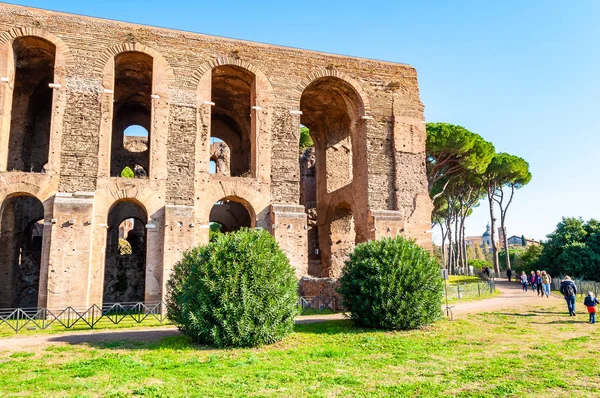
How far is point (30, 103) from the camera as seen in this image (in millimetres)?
17562

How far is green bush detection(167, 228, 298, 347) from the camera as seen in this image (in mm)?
8203

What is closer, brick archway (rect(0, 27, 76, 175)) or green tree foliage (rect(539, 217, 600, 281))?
brick archway (rect(0, 27, 76, 175))

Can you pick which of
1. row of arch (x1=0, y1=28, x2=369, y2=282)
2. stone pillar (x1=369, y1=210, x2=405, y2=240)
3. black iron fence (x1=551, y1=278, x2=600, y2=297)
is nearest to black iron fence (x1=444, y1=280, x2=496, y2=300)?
stone pillar (x1=369, y1=210, x2=405, y2=240)

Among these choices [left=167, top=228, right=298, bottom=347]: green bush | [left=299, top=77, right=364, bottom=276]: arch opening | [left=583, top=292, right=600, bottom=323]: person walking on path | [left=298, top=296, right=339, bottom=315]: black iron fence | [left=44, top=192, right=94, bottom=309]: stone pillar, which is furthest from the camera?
[left=299, top=77, right=364, bottom=276]: arch opening

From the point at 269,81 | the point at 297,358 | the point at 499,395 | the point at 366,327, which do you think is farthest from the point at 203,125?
the point at 499,395

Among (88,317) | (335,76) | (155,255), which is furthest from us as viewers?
(335,76)

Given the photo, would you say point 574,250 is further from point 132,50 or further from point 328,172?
point 132,50

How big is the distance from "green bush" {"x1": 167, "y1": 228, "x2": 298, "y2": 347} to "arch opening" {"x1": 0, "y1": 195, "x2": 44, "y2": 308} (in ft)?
34.0

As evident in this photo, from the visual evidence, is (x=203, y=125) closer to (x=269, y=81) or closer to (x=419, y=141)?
(x=269, y=81)

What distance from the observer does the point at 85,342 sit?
8.88 metres

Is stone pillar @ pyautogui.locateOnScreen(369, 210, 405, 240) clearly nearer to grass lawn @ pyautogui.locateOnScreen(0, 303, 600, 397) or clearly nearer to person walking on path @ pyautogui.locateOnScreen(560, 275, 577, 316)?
person walking on path @ pyautogui.locateOnScreen(560, 275, 577, 316)

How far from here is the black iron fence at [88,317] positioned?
36.3ft

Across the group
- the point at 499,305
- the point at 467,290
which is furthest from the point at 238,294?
the point at 467,290

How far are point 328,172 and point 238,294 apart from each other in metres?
13.0
